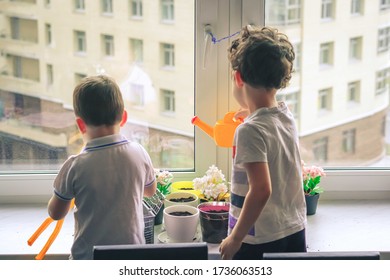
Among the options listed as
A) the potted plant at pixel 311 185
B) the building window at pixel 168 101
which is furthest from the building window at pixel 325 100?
the building window at pixel 168 101

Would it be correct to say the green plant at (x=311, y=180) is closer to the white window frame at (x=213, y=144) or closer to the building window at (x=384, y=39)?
the white window frame at (x=213, y=144)

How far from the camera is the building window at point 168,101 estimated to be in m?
1.73

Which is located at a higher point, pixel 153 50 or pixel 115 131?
pixel 153 50

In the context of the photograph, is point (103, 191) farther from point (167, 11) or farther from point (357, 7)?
point (357, 7)

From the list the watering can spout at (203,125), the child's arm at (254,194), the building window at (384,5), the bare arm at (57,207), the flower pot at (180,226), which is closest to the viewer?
the child's arm at (254,194)

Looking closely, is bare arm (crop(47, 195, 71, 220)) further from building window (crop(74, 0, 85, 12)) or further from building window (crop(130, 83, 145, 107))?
building window (crop(74, 0, 85, 12))

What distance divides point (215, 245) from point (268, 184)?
0.36 meters

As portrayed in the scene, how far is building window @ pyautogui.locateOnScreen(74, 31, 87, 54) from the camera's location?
5.56ft

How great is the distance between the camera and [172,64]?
1.71 metres

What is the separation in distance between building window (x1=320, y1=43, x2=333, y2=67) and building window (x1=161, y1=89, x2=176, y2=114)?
1.45 ft

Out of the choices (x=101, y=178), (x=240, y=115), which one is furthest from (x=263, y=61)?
(x=101, y=178)

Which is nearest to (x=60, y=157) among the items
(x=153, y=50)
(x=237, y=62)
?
(x=153, y=50)

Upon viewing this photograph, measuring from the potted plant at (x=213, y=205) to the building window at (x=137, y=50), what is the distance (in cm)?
37
